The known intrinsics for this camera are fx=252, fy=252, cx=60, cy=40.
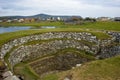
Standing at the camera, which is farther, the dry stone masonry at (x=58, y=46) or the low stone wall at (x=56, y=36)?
the low stone wall at (x=56, y=36)

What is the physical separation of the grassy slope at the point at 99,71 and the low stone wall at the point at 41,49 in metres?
14.4

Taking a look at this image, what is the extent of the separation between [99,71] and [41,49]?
68.9ft

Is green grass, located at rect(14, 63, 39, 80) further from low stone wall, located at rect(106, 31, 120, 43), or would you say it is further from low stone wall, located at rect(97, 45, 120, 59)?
low stone wall, located at rect(106, 31, 120, 43)

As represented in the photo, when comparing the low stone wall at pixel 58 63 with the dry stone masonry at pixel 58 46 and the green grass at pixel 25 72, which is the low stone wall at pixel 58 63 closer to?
the dry stone masonry at pixel 58 46

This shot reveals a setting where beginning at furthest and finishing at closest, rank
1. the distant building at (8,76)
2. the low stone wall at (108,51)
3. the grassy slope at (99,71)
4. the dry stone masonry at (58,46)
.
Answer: the low stone wall at (108,51) < the dry stone masonry at (58,46) < the distant building at (8,76) < the grassy slope at (99,71)

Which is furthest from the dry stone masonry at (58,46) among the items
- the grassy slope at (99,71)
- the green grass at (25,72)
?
the grassy slope at (99,71)

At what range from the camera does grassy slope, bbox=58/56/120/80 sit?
23.2 m

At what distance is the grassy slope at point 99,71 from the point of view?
23.2 metres

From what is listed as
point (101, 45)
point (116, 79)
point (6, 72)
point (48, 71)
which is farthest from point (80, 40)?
point (116, 79)

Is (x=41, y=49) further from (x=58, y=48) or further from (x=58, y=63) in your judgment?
(x=58, y=63)

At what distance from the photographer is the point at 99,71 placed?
2422 centimetres

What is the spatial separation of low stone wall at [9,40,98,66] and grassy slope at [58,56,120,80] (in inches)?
568

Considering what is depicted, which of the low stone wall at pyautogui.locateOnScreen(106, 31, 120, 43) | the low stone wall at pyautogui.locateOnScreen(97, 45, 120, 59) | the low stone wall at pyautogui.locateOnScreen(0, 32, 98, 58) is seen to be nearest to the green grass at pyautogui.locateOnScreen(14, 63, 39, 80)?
the low stone wall at pyautogui.locateOnScreen(0, 32, 98, 58)

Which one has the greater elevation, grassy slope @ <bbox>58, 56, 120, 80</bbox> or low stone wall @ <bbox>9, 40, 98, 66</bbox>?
grassy slope @ <bbox>58, 56, 120, 80</bbox>
